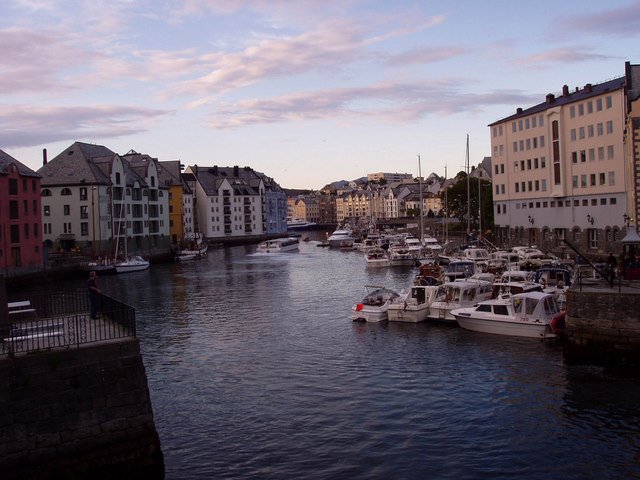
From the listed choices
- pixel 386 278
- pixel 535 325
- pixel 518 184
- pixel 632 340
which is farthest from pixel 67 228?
pixel 632 340

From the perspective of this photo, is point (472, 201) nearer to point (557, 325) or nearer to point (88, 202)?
point (88, 202)

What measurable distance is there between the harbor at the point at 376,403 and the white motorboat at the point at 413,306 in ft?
2.14

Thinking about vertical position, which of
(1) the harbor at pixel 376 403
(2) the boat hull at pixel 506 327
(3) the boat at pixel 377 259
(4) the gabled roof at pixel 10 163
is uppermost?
(4) the gabled roof at pixel 10 163

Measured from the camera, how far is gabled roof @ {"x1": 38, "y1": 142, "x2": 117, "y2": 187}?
99.2 meters

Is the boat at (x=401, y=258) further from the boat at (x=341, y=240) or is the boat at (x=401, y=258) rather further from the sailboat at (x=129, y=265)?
the boat at (x=341, y=240)

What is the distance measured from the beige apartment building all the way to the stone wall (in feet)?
203

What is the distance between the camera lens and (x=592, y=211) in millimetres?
74188

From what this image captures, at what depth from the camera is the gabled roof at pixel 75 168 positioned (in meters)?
99.2

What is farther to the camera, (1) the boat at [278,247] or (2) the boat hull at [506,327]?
(1) the boat at [278,247]

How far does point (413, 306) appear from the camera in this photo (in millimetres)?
40750

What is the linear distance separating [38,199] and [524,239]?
62.2m

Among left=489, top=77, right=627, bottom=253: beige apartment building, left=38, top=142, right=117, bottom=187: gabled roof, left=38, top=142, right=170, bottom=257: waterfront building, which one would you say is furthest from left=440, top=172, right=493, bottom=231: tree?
left=38, top=142, right=117, bottom=187: gabled roof

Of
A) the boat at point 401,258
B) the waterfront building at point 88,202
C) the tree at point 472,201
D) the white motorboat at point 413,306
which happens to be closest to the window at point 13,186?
the waterfront building at point 88,202

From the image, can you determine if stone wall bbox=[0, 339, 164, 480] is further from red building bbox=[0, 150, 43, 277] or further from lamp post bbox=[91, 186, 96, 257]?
lamp post bbox=[91, 186, 96, 257]
